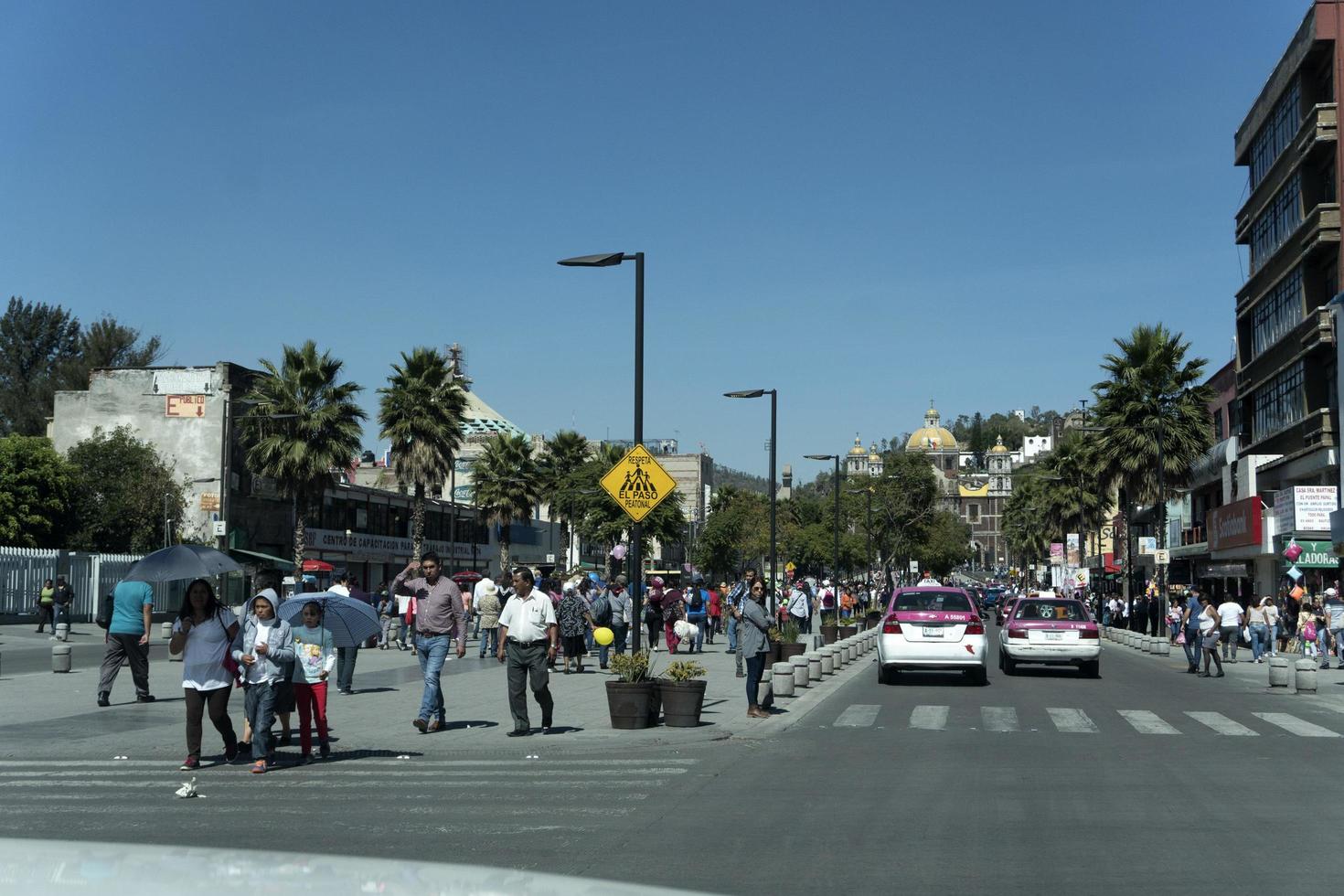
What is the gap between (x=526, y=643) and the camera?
15352 mm

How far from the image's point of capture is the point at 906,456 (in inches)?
3595

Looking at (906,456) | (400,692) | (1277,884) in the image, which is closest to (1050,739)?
(1277,884)

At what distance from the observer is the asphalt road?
8.25 meters

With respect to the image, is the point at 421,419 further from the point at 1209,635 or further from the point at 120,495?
the point at 1209,635

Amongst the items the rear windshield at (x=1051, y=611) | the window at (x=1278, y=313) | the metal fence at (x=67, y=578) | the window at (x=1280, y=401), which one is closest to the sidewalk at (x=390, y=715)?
the rear windshield at (x=1051, y=611)

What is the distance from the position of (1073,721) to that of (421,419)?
42582mm

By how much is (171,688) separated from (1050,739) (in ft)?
43.8

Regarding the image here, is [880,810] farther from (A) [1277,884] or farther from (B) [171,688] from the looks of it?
(B) [171,688]

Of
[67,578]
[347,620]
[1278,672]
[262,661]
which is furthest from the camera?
[67,578]

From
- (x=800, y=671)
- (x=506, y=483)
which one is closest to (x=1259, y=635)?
(x=800, y=671)

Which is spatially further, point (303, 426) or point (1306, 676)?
point (303, 426)

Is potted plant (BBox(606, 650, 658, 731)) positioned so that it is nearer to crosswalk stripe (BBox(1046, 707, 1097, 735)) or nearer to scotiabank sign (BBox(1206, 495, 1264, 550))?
crosswalk stripe (BBox(1046, 707, 1097, 735))

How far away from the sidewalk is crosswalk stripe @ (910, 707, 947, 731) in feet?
4.97

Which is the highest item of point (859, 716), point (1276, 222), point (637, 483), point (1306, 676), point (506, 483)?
point (1276, 222)
